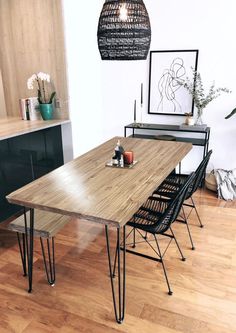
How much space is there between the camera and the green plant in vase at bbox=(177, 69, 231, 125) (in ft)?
12.0

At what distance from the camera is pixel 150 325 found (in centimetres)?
182

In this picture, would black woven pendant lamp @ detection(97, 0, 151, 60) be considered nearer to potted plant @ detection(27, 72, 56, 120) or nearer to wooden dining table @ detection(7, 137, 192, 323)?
wooden dining table @ detection(7, 137, 192, 323)

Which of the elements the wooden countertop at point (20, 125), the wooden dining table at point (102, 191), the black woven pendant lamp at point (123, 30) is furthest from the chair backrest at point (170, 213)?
the wooden countertop at point (20, 125)

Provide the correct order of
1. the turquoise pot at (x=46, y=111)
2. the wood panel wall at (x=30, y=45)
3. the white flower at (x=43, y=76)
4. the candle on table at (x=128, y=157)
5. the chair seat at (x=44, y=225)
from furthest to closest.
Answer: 1. the turquoise pot at (x=46, y=111)
2. the white flower at (x=43, y=76)
3. the wood panel wall at (x=30, y=45)
4. the candle on table at (x=128, y=157)
5. the chair seat at (x=44, y=225)

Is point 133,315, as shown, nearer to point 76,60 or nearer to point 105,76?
point 76,60

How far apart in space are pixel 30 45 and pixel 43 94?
58cm

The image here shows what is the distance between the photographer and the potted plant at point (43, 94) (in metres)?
3.49

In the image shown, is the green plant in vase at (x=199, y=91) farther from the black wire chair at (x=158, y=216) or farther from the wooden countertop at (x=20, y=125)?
the black wire chair at (x=158, y=216)

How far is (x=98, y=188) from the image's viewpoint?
74.9 inches

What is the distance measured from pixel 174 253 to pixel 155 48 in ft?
8.69

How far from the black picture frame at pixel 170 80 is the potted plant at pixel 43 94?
1.35 meters

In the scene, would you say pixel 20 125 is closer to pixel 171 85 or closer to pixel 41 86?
pixel 41 86

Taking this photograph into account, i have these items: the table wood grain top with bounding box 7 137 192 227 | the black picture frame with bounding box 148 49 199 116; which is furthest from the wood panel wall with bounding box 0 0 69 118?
the table wood grain top with bounding box 7 137 192 227

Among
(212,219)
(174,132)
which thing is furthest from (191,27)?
(212,219)
